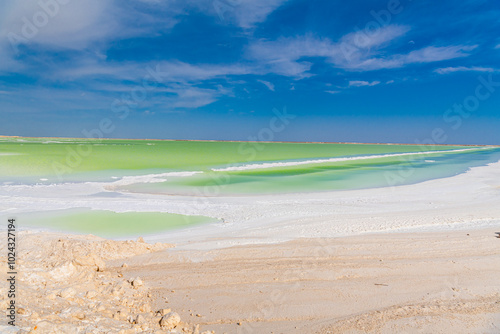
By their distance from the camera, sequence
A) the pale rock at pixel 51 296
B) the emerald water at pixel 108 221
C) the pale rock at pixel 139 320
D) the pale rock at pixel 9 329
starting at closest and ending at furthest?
the pale rock at pixel 9 329, the pale rock at pixel 139 320, the pale rock at pixel 51 296, the emerald water at pixel 108 221

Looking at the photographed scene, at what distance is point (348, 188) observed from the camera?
17.4 metres

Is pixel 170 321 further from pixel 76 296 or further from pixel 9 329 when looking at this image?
pixel 9 329

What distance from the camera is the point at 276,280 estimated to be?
210 inches

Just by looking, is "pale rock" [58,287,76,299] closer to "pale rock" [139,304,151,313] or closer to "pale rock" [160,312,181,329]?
"pale rock" [139,304,151,313]

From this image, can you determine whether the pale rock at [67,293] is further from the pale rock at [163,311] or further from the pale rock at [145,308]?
the pale rock at [163,311]

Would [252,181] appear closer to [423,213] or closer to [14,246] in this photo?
[423,213]

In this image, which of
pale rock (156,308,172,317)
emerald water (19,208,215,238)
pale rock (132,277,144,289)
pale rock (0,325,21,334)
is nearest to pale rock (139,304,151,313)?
pale rock (156,308,172,317)

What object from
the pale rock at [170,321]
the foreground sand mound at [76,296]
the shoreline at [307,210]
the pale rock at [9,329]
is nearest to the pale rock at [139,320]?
the foreground sand mound at [76,296]

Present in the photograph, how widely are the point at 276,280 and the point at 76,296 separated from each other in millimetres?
2969

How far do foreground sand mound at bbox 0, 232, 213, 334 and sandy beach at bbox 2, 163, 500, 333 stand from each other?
0.06 feet

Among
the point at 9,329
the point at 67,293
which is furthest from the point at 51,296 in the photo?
the point at 9,329

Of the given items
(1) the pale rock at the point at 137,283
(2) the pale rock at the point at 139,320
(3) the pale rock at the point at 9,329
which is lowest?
(2) the pale rock at the point at 139,320

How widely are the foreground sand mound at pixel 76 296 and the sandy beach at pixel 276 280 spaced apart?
18 mm

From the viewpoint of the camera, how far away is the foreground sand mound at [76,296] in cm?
351
